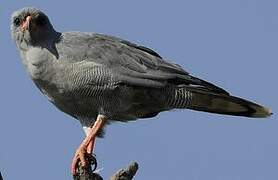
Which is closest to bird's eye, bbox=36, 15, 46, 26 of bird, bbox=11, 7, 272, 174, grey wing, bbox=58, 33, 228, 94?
bird, bbox=11, 7, 272, 174

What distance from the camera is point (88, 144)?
9750 millimetres

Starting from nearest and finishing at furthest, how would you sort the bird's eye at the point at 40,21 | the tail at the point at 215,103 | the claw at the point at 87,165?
1. the claw at the point at 87,165
2. the bird's eye at the point at 40,21
3. the tail at the point at 215,103

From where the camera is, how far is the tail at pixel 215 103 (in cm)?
1043

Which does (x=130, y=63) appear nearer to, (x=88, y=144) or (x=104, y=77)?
(x=104, y=77)

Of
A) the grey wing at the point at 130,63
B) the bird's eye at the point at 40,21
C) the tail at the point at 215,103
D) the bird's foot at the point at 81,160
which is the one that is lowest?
the bird's foot at the point at 81,160

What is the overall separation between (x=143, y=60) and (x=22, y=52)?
1626mm

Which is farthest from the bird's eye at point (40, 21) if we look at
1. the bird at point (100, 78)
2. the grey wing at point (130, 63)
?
the grey wing at point (130, 63)

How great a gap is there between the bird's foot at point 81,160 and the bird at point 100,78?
58 mm

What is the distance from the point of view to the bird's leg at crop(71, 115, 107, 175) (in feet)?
29.8

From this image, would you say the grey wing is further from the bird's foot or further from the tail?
the bird's foot

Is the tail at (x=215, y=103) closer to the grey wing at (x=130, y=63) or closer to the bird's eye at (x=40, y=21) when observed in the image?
the grey wing at (x=130, y=63)

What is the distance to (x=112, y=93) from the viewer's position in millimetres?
9969

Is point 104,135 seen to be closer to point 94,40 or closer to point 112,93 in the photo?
point 112,93

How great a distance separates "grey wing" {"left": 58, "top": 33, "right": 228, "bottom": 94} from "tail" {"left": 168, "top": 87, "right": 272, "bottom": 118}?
3.8 inches
